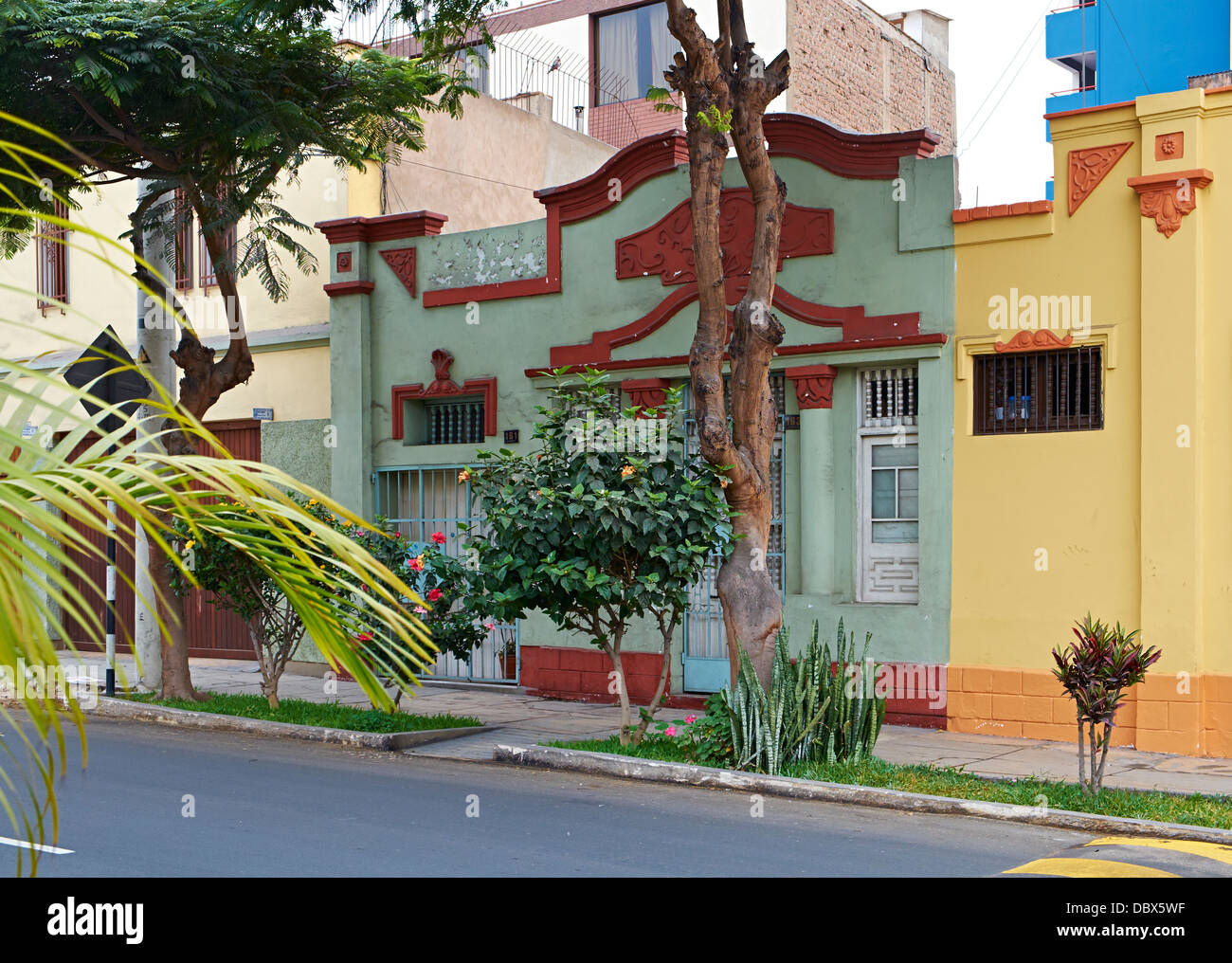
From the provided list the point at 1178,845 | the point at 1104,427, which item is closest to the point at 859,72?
the point at 1104,427

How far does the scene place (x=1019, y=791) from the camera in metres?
9.46

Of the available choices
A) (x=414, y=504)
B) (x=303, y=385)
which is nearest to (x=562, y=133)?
(x=303, y=385)

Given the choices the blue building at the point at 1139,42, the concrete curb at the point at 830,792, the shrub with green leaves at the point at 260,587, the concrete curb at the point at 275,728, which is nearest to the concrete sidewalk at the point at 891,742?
the concrete curb at the point at 275,728

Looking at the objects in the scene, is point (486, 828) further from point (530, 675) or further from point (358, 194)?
point (358, 194)

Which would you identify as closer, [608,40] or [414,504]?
[414,504]

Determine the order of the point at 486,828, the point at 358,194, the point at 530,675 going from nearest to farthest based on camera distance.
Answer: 1. the point at 486,828
2. the point at 530,675
3. the point at 358,194

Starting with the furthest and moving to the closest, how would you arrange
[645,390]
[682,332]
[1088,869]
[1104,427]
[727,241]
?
[645,390] → [682,332] → [727,241] → [1104,427] → [1088,869]

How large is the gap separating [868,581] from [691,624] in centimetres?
207

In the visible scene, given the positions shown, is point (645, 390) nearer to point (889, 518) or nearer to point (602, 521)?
point (889, 518)

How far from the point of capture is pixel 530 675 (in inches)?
627

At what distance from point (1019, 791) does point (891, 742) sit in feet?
9.13

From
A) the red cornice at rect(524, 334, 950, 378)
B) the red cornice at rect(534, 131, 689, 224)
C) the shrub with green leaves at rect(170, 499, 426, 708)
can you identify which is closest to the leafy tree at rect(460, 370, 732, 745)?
the red cornice at rect(524, 334, 950, 378)

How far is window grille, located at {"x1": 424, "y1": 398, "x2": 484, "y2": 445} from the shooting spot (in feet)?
54.7

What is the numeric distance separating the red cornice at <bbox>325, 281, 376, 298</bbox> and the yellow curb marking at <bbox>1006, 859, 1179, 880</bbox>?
11988mm
